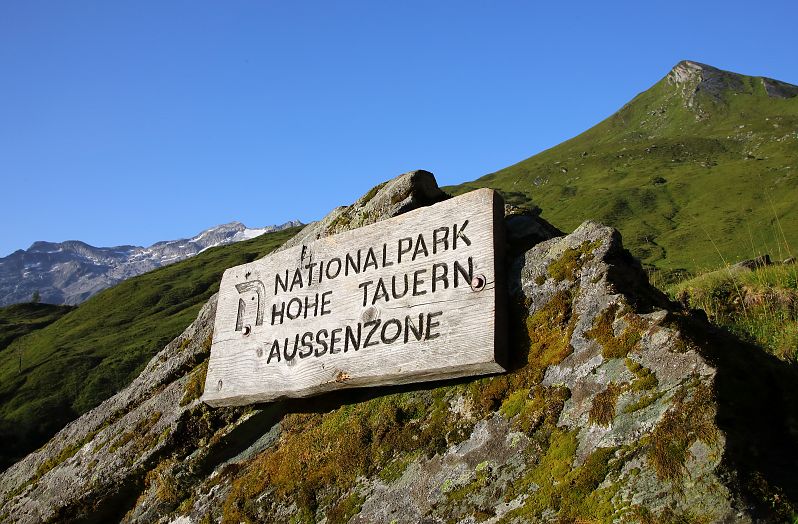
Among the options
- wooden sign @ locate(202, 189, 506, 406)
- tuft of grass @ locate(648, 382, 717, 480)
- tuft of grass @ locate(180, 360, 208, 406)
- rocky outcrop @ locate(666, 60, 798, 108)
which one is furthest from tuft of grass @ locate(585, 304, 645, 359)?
rocky outcrop @ locate(666, 60, 798, 108)

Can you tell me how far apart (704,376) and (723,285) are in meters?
7.35

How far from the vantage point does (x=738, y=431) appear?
4215 millimetres

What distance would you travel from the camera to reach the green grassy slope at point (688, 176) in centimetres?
7312

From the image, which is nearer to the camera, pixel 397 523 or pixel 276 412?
pixel 397 523

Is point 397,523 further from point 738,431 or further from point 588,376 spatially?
point 738,431

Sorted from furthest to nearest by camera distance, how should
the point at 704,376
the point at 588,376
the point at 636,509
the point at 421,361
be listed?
1. the point at 421,361
2. the point at 588,376
3. the point at 704,376
4. the point at 636,509

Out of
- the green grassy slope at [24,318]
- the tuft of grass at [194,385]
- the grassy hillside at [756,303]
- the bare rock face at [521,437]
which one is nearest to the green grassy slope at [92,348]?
the green grassy slope at [24,318]

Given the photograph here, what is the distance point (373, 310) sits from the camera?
686 cm

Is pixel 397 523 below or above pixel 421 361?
below

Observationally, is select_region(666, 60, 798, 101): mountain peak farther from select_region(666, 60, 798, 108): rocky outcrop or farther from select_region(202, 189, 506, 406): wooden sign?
select_region(202, 189, 506, 406): wooden sign

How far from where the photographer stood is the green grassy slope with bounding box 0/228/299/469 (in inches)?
2549

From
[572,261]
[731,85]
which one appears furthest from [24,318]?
[731,85]

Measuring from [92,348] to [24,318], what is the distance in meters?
46.3

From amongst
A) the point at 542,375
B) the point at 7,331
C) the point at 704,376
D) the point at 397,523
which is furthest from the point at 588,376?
the point at 7,331
